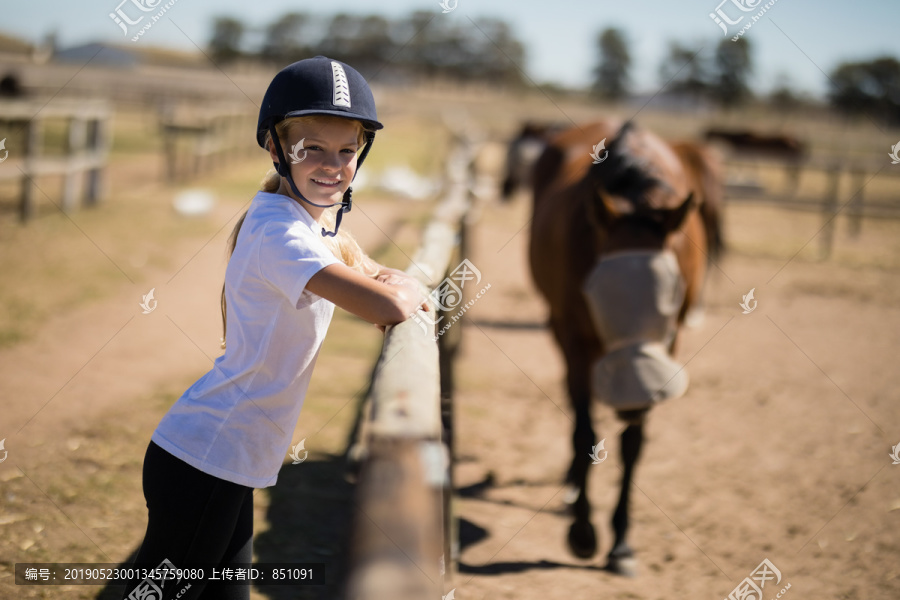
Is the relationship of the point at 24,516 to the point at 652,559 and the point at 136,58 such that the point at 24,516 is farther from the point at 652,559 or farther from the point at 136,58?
the point at 136,58

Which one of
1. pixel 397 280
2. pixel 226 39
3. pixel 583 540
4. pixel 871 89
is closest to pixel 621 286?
pixel 583 540

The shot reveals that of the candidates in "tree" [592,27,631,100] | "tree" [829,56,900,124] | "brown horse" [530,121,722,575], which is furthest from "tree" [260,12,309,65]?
"brown horse" [530,121,722,575]

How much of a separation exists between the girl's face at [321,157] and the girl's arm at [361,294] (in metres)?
0.26

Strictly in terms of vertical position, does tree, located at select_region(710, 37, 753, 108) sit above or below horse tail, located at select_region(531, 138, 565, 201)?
above

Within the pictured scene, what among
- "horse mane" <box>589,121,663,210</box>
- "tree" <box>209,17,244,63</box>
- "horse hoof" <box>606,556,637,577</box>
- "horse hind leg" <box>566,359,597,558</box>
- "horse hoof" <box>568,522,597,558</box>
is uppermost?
"tree" <box>209,17,244,63</box>

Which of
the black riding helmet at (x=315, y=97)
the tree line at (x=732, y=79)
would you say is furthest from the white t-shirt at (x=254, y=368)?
the tree line at (x=732, y=79)

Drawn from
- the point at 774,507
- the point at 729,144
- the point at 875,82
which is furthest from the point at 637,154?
Result: the point at 875,82

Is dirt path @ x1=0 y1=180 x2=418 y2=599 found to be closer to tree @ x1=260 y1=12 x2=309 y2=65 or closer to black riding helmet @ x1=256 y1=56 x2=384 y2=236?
black riding helmet @ x1=256 y1=56 x2=384 y2=236

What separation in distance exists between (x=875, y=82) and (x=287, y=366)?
6152cm

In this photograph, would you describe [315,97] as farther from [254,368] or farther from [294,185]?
[254,368]

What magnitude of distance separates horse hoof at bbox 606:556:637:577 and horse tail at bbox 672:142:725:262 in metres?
2.67

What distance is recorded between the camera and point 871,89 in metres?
50.5

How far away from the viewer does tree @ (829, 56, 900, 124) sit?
47281 mm

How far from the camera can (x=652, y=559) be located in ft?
10.5
